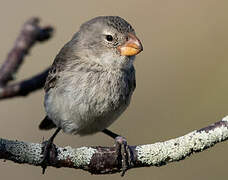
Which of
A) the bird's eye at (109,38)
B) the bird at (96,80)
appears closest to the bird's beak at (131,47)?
the bird at (96,80)

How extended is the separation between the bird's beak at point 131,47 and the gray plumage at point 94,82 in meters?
0.04

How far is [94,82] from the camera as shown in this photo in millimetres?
4074

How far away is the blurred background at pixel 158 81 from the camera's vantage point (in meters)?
5.09

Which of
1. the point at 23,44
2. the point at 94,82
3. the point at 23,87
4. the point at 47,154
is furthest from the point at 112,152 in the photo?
the point at 23,44

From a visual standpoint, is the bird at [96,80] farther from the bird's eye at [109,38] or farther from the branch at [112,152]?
the branch at [112,152]

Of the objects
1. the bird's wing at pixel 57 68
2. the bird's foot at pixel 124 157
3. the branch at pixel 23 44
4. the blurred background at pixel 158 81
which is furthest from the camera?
the blurred background at pixel 158 81

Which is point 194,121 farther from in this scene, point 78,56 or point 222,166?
point 78,56

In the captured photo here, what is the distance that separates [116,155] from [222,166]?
190 centimetres

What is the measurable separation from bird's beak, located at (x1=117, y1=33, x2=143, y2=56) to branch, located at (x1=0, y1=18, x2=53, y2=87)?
564mm

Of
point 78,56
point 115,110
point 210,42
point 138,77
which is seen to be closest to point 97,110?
point 115,110

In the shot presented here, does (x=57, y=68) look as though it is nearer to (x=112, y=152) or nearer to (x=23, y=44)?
(x=23, y=44)

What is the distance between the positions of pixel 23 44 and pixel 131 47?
2.69 feet

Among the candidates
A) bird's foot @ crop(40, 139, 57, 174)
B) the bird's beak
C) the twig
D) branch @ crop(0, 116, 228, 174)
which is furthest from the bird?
bird's foot @ crop(40, 139, 57, 174)

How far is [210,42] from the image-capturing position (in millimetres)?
5520
